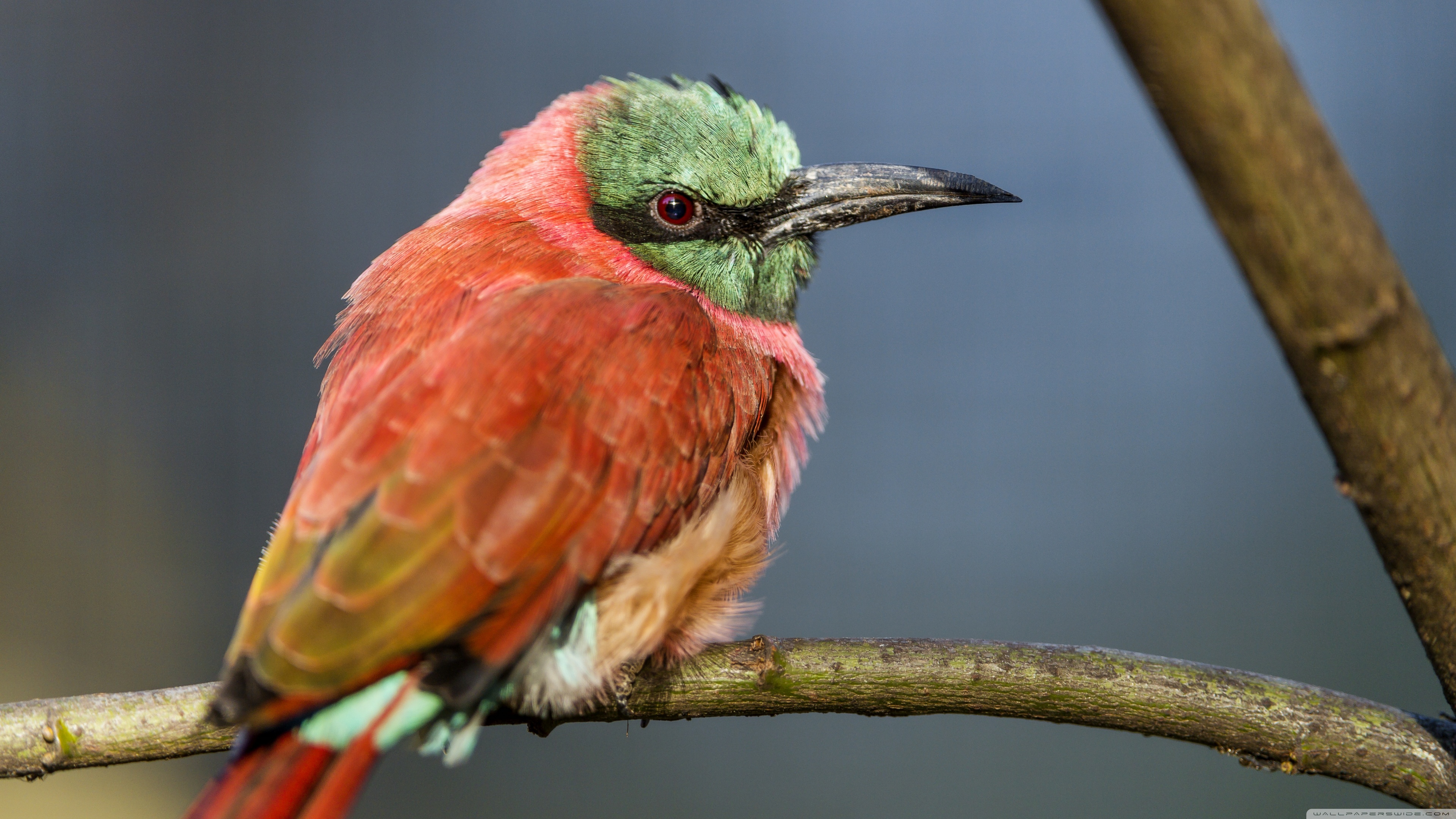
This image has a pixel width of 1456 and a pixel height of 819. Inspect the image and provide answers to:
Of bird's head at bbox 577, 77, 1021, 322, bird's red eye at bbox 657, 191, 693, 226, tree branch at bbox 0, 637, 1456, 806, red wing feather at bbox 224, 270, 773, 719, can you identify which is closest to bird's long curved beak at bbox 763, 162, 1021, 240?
bird's head at bbox 577, 77, 1021, 322

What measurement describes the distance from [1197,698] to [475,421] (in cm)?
86

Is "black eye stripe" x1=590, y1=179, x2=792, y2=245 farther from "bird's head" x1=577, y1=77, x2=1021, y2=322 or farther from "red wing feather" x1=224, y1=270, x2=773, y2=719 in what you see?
"red wing feather" x1=224, y1=270, x2=773, y2=719

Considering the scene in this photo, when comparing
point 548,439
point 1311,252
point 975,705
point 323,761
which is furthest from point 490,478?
point 1311,252

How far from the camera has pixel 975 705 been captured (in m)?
1.15

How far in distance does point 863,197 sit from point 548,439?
73cm

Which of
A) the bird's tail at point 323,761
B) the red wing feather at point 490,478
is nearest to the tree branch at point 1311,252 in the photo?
the red wing feather at point 490,478

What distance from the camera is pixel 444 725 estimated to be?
101 cm

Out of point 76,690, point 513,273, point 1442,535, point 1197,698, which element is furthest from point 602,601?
point 76,690

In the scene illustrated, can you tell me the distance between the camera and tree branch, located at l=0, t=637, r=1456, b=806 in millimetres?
1102

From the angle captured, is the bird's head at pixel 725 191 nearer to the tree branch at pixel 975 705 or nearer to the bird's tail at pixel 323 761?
the tree branch at pixel 975 705

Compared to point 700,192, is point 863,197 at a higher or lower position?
lower

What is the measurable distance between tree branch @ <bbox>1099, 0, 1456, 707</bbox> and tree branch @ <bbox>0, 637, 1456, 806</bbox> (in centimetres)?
44

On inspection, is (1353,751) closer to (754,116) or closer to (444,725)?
(444,725)

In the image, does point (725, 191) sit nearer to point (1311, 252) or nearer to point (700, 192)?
point (700, 192)
